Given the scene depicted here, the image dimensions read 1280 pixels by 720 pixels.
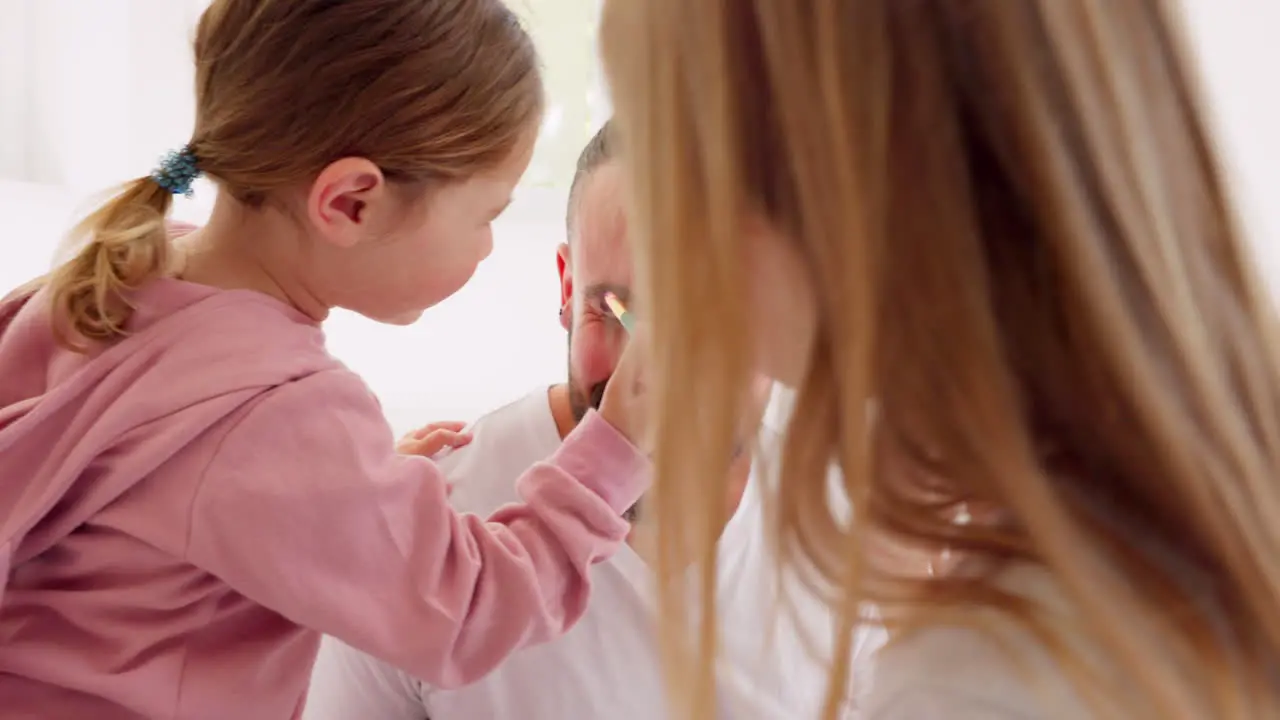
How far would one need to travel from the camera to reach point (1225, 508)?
49cm

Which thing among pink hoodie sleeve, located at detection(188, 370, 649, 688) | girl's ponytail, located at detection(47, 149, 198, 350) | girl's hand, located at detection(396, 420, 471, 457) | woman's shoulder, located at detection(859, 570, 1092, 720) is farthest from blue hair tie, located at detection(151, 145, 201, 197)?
woman's shoulder, located at detection(859, 570, 1092, 720)

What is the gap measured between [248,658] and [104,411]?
17 cm

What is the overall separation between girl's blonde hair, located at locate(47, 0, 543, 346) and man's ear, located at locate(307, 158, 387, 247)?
0.01 metres

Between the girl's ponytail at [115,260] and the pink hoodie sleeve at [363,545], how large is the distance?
0.41ft

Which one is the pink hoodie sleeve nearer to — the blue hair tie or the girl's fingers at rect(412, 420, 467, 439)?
the blue hair tie

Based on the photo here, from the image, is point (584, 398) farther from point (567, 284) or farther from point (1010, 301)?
point (1010, 301)

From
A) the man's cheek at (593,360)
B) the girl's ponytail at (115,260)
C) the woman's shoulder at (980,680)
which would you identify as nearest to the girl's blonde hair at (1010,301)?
the woman's shoulder at (980,680)

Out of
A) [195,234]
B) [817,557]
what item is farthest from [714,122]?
[195,234]

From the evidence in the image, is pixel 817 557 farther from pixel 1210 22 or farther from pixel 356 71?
pixel 1210 22

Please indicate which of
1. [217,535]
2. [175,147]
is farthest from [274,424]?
[175,147]

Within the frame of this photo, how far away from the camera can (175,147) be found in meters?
1.50

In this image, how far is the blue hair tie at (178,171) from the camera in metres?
0.79

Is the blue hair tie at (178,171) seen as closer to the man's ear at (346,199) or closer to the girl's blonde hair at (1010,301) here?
the man's ear at (346,199)

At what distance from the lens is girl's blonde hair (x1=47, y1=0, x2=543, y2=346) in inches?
29.3
